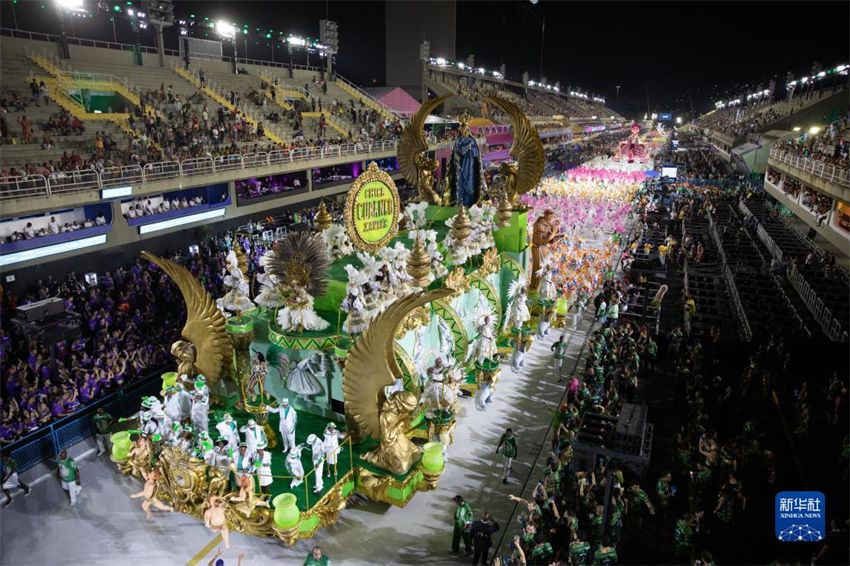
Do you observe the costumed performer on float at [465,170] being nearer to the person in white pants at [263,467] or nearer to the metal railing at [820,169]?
the person in white pants at [263,467]

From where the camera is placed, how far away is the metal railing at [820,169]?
63.3ft

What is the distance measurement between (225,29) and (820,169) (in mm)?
38984

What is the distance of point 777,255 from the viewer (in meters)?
25.7

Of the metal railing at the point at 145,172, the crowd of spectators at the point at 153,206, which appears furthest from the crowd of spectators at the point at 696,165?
the crowd of spectators at the point at 153,206

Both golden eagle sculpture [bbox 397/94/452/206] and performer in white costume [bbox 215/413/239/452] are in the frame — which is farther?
golden eagle sculpture [bbox 397/94/452/206]

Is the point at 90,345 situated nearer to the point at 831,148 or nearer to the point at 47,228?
the point at 47,228

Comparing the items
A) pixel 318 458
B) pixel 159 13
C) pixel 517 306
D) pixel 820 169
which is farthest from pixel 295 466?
pixel 159 13

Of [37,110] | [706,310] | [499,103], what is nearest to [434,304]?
[499,103]

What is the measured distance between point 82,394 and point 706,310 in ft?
66.8

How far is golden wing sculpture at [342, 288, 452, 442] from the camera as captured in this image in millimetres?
8773

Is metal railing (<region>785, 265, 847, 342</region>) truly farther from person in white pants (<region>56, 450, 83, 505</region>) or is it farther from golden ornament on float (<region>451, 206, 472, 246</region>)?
person in white pants (<region>56, 450, 83, 505</region>)

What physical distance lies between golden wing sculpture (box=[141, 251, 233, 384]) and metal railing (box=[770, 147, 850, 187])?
20.8 meters

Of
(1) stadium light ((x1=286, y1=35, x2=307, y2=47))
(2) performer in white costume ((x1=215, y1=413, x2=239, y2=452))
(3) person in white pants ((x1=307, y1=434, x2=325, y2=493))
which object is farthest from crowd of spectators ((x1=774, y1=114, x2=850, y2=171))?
(1) stadium light ((x1=286, y1=35, x2=307, y2=47))

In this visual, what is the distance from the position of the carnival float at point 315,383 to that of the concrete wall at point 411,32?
57.8m
